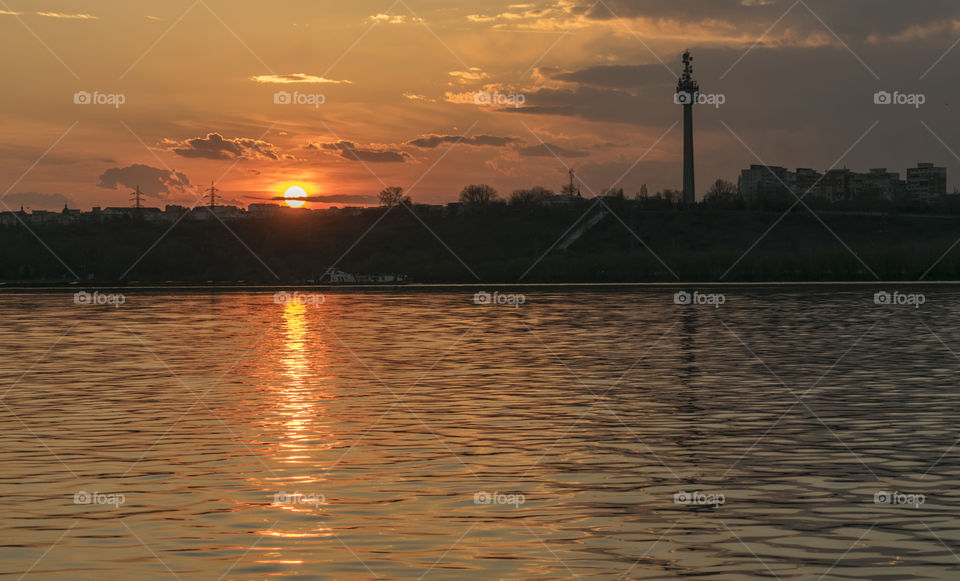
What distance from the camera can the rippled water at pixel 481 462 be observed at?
48.1ft

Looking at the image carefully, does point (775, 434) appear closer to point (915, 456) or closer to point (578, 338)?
point (915, 456)

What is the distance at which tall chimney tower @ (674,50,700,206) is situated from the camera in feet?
570

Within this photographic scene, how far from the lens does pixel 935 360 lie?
138 ft

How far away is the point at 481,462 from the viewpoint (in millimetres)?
21266

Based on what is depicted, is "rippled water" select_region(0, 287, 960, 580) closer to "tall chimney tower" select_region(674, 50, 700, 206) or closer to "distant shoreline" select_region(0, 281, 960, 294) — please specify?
"distant shoreline" select_region(0, 281, 960, 294)

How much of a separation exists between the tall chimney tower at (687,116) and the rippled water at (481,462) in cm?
12721

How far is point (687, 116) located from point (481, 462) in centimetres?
15779

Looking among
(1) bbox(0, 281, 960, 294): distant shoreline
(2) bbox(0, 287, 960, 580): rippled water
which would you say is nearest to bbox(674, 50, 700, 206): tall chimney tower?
(1) bbox(0, 281, 960, 294): distant shoreline

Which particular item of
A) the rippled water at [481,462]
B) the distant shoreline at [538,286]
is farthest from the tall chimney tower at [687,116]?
the rippled water at [481,462]

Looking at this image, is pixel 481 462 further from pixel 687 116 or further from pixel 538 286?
pixel 687 116

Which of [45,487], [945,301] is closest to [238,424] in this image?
[45,487]

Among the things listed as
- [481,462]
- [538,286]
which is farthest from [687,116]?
[481,462]

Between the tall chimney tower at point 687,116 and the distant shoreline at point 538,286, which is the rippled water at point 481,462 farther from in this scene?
the tall chimney tower at point 687,116

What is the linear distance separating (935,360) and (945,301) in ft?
160
